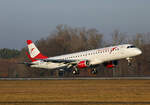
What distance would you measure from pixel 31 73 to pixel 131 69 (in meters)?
25.8

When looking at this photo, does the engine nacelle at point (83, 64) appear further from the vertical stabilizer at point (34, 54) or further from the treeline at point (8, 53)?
the treeline at point (8, 53)

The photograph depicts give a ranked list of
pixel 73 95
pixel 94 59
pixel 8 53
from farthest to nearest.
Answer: pixel 8 53 → pixel 94 59 → pixel 73 95

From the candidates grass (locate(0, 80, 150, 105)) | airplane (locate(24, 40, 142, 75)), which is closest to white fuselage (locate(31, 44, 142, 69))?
airplane (locate(24, 40, 142, 75))

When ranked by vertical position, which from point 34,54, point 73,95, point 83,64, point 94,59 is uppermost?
point 34,54

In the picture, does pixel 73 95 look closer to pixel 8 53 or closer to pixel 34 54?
pixel 34 54

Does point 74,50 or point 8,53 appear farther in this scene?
point 8,53

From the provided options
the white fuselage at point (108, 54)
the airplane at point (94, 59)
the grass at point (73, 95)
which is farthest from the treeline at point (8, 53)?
the grass at point (73, 95)

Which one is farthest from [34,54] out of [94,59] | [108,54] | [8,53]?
[8,53]

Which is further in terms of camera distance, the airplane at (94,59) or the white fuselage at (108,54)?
the airplane at (94,59)

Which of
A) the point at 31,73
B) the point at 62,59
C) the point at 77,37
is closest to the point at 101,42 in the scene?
the point at 77,37

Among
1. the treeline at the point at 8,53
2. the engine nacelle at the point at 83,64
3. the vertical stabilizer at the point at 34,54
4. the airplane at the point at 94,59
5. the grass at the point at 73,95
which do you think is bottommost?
the grass at the point at 73,95

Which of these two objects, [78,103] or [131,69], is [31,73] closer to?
[131,69]

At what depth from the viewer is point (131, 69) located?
86.3 m

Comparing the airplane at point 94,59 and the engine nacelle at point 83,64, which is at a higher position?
the airplane at point 94,59
